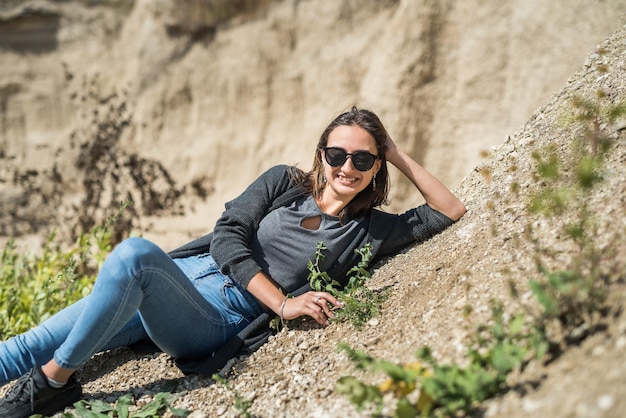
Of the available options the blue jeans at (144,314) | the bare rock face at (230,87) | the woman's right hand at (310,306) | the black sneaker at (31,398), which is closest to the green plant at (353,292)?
the woman's right hand at (310,306)

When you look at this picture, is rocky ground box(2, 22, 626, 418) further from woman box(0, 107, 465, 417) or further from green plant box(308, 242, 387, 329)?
woman box(0, 107, 465, 417)

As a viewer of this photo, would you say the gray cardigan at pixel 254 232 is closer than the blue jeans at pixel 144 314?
No

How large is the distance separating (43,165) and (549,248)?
9.53 meters

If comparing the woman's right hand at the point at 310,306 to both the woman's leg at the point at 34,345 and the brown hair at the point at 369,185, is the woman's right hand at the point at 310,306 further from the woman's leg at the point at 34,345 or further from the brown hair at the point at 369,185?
the woman's leg at the point at 34,345

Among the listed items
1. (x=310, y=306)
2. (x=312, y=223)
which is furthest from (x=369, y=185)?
(x=310, y=306)

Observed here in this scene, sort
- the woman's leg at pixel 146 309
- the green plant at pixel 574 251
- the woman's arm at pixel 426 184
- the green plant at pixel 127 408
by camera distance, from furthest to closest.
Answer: the woman's arm at pixel 426 184 < the green plant at pixel 127 408 < the woman's leg at pixel 146 309 < the green plant at pixel 574 251

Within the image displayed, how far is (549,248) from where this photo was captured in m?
2.45

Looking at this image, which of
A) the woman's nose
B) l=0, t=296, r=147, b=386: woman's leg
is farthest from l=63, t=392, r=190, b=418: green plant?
the woman's nose

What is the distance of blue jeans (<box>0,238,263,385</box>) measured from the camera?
8.11 ft

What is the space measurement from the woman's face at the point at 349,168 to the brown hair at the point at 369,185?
1.5 inches

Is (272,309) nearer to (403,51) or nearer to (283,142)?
(403,51)

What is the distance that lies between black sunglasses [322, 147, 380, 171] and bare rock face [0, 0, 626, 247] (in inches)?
173

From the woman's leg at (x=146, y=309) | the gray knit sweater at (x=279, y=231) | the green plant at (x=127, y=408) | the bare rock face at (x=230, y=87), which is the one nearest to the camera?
the woman's leg at (x=146, y=309)

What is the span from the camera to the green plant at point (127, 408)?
2.57 metres
